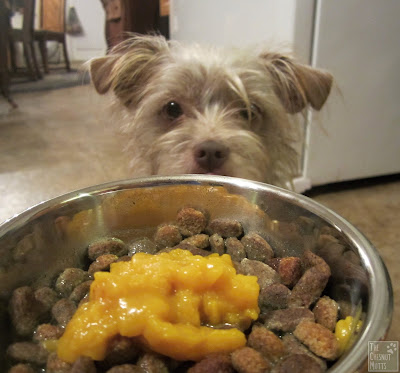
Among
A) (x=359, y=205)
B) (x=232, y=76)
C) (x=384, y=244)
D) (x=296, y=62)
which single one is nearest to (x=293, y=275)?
(x=232, y=76)

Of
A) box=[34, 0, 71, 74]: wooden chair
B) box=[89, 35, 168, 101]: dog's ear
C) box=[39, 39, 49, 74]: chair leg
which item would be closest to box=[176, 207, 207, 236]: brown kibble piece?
box=[89, 35, 168, 101]: dog's ear

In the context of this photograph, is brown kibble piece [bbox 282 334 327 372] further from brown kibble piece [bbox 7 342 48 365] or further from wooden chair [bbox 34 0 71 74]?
wooden chair [bbox 34 0 71 74]

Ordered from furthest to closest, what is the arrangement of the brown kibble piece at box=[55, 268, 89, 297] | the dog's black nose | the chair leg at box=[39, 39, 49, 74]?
1. the chair leg at box=[39, 39, 49, 74]
2. the dog's black nose
3. the brown kibble piece at box=[55, 268, 89, 297]

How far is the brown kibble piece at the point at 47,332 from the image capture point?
61 centimetres

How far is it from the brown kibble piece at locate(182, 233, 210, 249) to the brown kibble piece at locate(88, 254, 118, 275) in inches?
5.5

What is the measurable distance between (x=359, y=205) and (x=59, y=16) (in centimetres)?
706

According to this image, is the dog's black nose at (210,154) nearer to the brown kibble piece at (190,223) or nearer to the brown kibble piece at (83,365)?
the brown kibble piece at (190,223)

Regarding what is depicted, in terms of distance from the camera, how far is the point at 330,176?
207 centimetres

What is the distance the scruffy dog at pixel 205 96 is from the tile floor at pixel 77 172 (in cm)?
42

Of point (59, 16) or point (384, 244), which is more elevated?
point (59, 16)

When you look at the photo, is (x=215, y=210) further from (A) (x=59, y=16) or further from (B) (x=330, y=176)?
(A) (x=59, y=16)

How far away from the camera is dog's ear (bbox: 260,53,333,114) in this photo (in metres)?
1.51

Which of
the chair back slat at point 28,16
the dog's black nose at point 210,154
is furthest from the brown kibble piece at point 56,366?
the chair back slat at point 28,16

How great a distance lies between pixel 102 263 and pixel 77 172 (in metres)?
1.93
